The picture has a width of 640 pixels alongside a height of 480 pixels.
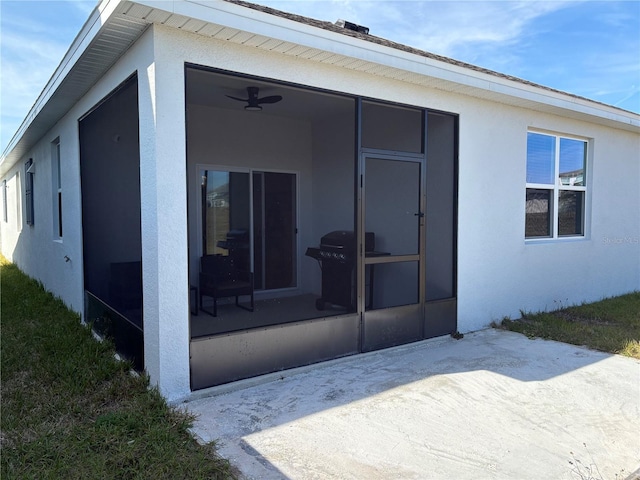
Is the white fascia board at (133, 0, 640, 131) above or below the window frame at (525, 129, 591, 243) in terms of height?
above

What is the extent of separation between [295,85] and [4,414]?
3378 mm

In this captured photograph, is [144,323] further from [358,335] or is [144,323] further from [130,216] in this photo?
[358,335]

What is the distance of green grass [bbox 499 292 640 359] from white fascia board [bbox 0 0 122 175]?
528 centimetres

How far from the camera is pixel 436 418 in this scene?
127 inches

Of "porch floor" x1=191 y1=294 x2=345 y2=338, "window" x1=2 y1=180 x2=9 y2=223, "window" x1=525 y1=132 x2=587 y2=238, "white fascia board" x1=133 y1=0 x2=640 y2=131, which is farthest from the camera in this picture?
"window" x1=2 y1=180 x2=9 y2=223

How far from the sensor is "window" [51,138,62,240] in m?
7.19

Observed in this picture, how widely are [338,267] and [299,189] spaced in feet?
6.73

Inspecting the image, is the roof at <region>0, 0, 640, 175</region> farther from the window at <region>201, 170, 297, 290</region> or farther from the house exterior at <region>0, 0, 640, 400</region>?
the window at <region>201, 170, 297, 290</region>

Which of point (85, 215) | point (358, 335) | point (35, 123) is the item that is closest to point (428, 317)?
point (358, 335)

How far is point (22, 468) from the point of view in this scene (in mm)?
2549

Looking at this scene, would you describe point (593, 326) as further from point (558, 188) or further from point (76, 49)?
point (76, 49)

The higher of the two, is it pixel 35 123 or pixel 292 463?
pixel 35 123

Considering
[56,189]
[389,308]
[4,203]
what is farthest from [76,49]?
[4,203]

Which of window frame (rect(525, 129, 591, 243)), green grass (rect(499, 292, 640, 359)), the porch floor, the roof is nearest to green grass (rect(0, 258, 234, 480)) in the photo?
the porch floor
